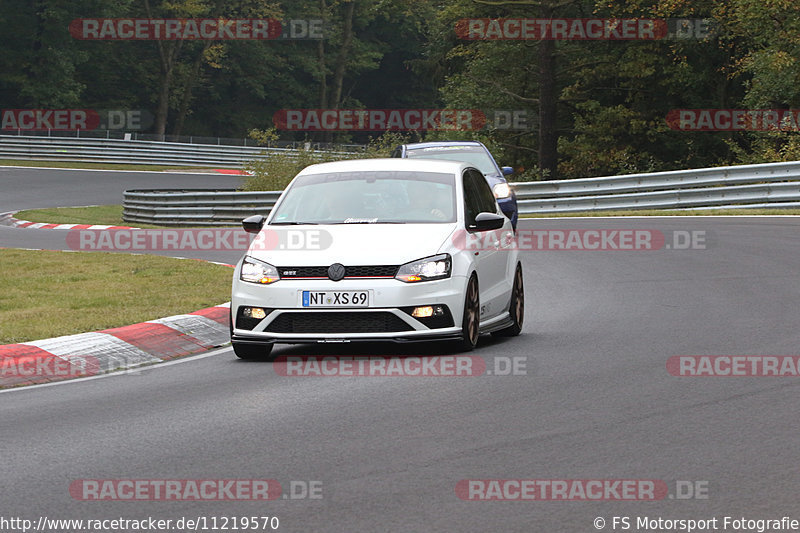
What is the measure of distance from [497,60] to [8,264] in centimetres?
2995

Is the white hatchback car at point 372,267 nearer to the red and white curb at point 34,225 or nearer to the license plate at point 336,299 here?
the license plate at point 336,299

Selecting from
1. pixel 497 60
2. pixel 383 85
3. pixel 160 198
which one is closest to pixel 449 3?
pixel 497 60

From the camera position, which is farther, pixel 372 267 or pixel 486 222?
pixel 486 222

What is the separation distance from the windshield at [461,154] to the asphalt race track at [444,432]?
9.13m

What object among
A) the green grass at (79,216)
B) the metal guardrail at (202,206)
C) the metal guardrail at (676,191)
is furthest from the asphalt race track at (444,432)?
the green grass at (79,216)

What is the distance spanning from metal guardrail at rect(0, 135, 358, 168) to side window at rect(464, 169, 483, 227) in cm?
4327

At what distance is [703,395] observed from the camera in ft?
27.8

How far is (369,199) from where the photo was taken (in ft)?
37.0

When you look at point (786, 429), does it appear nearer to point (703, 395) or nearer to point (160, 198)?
point (703, 395)

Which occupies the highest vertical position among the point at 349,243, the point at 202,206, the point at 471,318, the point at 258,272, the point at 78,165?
the point at 349,243

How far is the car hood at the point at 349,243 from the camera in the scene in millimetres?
10141

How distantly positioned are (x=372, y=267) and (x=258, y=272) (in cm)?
94

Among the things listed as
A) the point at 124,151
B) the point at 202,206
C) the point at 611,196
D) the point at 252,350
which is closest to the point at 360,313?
the point at 252,350

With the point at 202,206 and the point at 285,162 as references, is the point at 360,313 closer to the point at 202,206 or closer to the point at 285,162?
the point at 202,206
